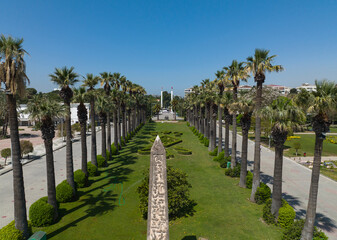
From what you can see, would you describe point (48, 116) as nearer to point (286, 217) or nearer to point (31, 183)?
point (31, 183)

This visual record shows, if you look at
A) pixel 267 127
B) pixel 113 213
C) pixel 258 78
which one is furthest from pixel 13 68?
pixel 267 127

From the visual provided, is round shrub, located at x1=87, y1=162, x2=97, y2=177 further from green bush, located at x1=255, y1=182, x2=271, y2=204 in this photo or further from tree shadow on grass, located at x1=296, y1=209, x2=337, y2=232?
tree shadow on grass, located at x1=296, y1=209, x2=337, y2=232

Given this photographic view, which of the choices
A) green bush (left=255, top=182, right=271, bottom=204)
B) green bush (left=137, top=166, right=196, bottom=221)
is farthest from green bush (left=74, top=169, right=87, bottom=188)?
green bush (left=255, top=182, right=271, bottom=204)

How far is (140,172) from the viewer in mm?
27844

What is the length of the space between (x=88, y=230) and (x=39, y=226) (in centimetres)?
365

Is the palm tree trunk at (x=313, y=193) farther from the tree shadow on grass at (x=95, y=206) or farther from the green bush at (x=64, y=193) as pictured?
the green bush at (x=64, y=193)

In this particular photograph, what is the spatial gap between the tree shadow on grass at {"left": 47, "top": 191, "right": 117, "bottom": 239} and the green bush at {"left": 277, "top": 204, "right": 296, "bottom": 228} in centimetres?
1301

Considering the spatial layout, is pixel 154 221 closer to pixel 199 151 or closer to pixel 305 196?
pixel 305 196

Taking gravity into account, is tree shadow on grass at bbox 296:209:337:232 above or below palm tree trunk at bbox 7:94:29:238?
below

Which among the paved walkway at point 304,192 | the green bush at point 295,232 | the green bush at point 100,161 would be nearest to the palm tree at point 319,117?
the green bush at point 295,232

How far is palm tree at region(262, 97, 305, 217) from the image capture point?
1465 centimetres

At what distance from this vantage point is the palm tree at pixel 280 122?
14.6m

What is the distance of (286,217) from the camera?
15.4 m

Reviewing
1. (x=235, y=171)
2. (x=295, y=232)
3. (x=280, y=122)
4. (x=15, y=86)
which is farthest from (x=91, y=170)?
(x=295, y=232)
